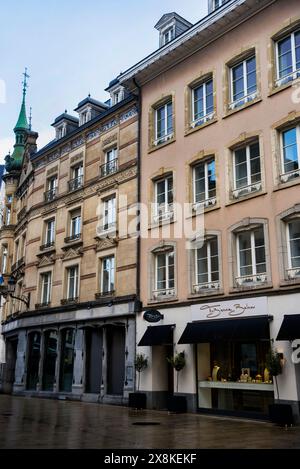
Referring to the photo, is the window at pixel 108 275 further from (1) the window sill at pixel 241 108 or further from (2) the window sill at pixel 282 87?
(2) the window sill at pixel 282 87

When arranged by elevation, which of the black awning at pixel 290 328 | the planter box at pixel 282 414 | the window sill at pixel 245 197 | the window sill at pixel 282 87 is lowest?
the planter box at pixel 282 414

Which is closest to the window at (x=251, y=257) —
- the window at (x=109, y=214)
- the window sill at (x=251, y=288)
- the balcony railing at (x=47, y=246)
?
the window sill at (x=251, y=288)

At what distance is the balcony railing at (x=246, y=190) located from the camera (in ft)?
54.8

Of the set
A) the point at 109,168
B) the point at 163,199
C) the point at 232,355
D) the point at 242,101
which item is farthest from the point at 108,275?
the point at 242,101

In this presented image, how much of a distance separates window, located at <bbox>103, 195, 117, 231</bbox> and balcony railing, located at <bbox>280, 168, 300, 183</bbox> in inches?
354

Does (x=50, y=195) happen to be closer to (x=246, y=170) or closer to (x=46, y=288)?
(x=46, y=288)

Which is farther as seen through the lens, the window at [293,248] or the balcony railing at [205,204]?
the balcony railing at [205,204]

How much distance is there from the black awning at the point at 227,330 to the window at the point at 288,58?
809 centimetres

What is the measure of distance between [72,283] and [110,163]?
6.42 m

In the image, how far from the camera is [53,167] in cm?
2791

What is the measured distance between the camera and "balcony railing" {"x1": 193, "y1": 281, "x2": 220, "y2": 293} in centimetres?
1731
